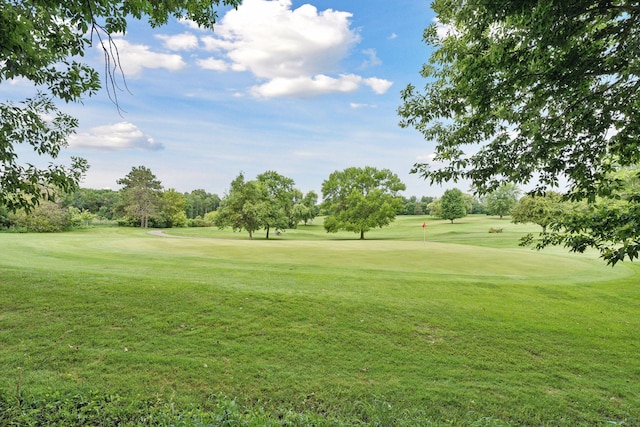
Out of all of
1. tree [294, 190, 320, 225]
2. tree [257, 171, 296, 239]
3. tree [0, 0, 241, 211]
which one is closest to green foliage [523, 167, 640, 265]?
tree [0, 0, 241, 211]

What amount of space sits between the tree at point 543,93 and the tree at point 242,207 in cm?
3491

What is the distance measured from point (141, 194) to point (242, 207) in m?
A: 33.1

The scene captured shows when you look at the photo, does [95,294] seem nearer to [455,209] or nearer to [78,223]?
[78,223]

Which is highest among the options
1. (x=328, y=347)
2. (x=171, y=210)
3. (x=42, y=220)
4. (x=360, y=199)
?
(x=360, y=199)

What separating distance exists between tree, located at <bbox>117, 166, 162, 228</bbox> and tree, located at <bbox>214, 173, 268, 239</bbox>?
2873 centimetres

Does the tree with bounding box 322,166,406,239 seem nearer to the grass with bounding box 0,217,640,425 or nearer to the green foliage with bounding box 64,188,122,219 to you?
the grass with bounding box 0,217,640,425

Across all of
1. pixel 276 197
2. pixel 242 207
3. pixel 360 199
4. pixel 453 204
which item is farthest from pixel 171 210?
pixel 453 204

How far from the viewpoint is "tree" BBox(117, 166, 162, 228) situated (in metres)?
62.0

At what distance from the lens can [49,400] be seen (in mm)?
3768

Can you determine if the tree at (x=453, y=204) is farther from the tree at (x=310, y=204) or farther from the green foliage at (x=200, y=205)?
the green foliage at (x=200, y=205)

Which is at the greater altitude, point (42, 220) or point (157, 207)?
point (157, 207)

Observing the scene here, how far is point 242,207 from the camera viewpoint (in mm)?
40750

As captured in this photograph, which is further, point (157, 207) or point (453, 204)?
point (453, 204)

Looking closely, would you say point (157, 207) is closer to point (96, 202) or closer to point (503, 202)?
point (96, 202)
